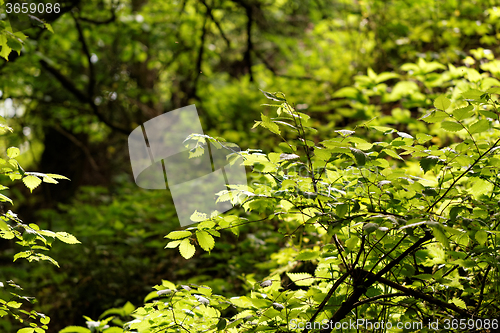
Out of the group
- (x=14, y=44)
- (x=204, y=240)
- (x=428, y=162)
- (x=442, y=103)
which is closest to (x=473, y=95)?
(x=442, y=103)

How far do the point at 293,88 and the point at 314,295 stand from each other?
461 centimetres

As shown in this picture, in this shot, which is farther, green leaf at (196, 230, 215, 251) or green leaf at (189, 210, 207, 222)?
green leaf at (189, 210, 207, 222)

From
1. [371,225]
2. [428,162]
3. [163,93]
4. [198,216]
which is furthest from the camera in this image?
[163,93]

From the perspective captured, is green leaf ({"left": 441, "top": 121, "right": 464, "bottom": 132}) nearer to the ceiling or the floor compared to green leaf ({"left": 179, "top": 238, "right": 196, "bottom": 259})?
nearer to the ceiling

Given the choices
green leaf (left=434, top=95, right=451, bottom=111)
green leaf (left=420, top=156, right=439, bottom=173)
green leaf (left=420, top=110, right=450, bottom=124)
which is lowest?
green leaf (left=420, top=156, right=439, bottom=173)

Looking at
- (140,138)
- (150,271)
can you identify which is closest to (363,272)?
(140,138)

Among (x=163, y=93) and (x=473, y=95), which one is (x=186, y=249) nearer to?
(x=473, y=95)

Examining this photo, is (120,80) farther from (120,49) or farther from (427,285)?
(427,285)

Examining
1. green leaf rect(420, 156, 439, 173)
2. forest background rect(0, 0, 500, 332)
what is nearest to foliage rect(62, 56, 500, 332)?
green leaf rect(420, 156, 439, 173)

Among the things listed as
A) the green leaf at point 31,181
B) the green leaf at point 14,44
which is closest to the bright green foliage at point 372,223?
the green leaf at point 31,181

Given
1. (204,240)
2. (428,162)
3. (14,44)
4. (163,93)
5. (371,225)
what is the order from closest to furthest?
(371,225), (428,162), (204,240), (14,44), (163,93)

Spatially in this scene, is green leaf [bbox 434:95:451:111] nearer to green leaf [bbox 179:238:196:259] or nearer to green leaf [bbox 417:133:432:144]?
green leaf [bbox 417:133:432:144]

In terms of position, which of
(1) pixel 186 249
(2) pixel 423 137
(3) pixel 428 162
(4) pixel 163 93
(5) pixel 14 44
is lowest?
(1) pixel 186 249

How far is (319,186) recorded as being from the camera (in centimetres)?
130
